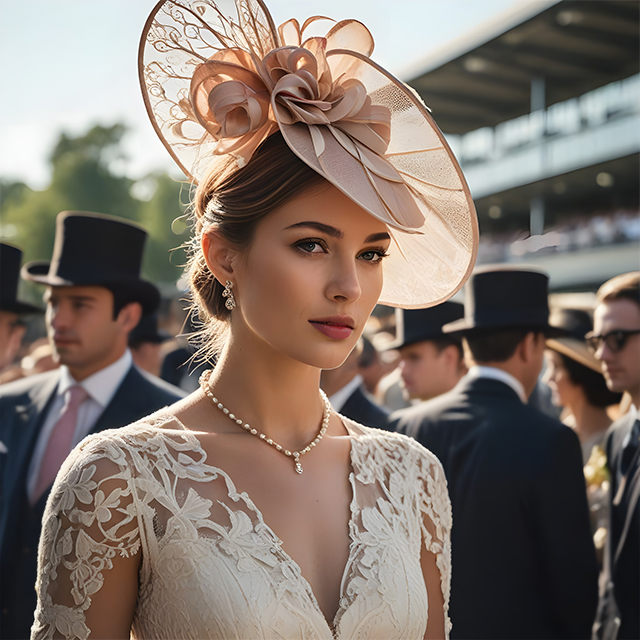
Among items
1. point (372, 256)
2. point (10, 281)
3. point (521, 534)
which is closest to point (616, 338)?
point (521, 534)

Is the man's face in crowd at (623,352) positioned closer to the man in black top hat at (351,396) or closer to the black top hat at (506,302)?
the black top hat at (506,302)

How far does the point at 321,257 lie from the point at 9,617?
8.81 ft

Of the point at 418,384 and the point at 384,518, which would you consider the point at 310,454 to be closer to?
the point at 384,518

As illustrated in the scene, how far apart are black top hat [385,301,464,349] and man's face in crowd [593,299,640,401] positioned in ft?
4.13

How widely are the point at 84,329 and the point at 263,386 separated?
7.77 ft

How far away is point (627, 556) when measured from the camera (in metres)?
3.10

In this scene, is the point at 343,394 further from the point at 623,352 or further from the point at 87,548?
the point at 87,548

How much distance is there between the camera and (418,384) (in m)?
4.70

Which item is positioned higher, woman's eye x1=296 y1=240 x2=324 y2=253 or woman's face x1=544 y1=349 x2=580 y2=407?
woman's eye x1=296 y1=240 x2=324 y2=253

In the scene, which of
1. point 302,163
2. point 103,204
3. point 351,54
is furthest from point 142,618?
point 103,204

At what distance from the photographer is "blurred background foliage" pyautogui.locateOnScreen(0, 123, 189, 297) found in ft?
95.6

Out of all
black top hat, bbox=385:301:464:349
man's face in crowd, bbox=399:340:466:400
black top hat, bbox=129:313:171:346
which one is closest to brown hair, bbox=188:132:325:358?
black top hat, bbox=385:301:464:349

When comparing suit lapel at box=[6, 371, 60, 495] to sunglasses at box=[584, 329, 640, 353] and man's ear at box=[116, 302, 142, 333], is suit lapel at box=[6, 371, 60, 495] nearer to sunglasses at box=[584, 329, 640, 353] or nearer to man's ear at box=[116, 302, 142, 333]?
man's ear at box=[116, 302, 142, 333]

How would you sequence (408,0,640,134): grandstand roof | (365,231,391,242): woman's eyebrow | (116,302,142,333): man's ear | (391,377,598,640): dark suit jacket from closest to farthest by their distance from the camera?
(365,231,391,242): woman's eyebrow → (391,377,598,640): dark suit jacket → (116,302,142,333): man's ear → (408,0,640,134): grandstand roof
